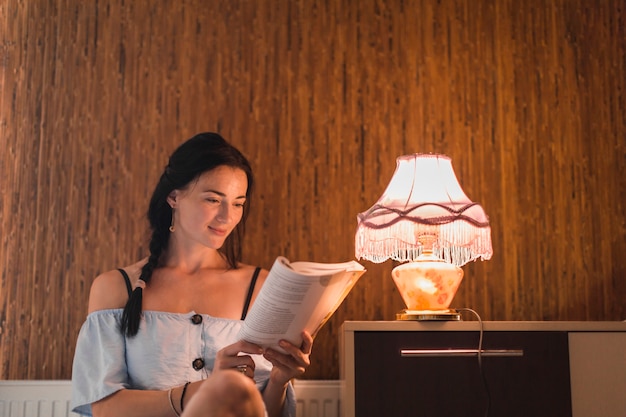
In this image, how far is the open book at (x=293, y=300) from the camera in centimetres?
132

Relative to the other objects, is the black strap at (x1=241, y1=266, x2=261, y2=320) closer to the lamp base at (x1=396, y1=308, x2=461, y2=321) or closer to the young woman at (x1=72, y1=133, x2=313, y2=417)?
the young woman at (x1=72, y1=133, x2=313, y2=417)

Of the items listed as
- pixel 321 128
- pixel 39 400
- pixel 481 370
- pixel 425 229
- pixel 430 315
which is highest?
pixel 321 128

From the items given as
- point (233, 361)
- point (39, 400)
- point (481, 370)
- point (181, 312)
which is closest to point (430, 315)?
point (481, 370)

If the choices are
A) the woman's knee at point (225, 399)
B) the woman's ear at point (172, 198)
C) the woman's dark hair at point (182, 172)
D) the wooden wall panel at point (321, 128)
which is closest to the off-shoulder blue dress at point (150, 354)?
the woman's dark hair at point (182, 172)

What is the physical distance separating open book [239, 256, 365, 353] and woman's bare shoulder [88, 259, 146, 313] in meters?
0.52

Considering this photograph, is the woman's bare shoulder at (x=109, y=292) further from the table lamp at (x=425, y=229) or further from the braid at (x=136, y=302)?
the table lamp at (x=425, y=229)

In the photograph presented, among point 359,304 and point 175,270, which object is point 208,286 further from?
point 359,304

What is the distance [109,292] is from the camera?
1833 mm

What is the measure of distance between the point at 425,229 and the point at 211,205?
0.59 meters

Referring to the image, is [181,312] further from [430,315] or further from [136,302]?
[430,315]

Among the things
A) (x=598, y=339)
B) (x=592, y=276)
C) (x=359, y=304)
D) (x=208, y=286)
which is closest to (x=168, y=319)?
(x=208, y=286)

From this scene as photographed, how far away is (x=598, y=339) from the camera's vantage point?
1.82 m

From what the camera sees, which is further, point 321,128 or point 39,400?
point 321,128

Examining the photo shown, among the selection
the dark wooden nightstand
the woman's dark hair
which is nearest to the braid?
the woman's dark hair
